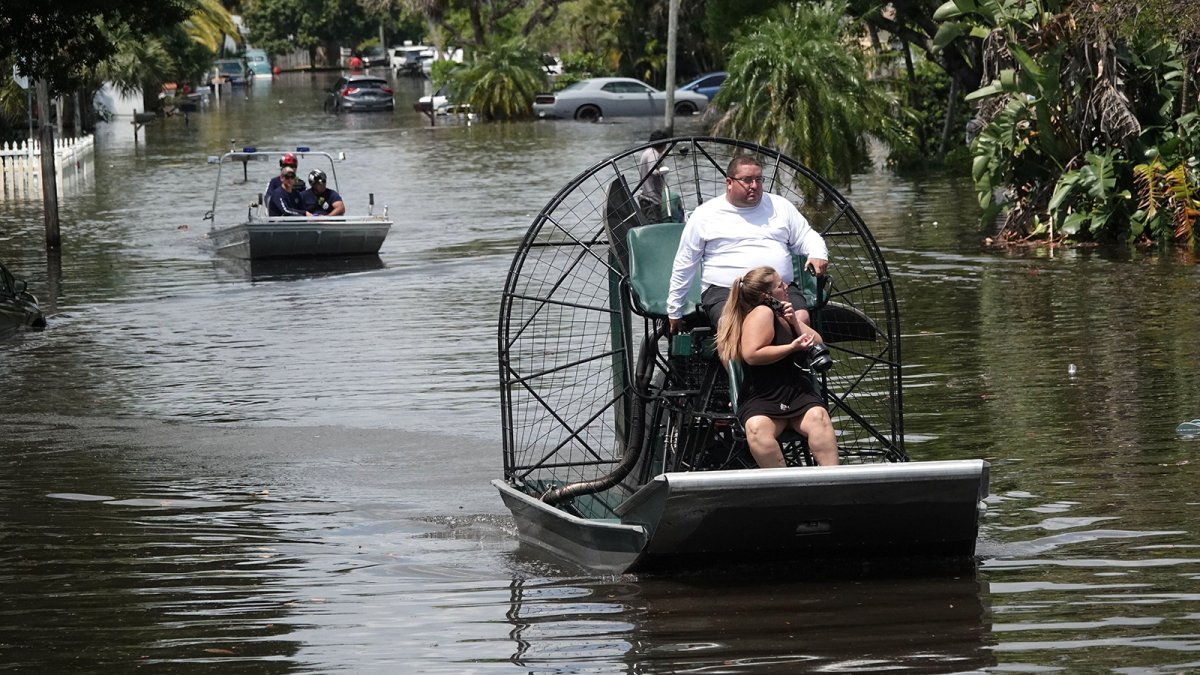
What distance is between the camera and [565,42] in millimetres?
69000

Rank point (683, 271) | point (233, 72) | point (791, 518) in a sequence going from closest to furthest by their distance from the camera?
point (791, 518)
point (683, 271)
point (233, 72)

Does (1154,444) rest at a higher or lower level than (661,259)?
lower

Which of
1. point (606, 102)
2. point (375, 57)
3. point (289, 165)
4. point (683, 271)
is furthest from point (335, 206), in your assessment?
point (375, 57)

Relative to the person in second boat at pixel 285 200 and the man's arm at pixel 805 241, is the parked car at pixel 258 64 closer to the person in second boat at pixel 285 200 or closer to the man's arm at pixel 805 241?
the person in second boat at pixel 285 200

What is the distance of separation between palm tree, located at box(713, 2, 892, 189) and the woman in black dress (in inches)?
715

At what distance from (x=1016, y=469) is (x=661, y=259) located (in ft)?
8.90

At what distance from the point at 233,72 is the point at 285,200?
77.4 meters

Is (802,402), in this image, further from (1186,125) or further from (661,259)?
(1186,125)

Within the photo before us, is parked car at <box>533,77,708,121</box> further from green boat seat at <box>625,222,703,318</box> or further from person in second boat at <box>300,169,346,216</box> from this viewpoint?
green boat seat at <box>625,222,703,318</box>

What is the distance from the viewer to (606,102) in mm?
54281

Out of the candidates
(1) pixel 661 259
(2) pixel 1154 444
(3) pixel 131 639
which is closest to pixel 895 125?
(2) pixel 1154 444

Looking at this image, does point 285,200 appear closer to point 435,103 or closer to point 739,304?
point 739,304

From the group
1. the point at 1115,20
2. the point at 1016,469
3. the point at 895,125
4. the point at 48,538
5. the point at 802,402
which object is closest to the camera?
the point at 802,402

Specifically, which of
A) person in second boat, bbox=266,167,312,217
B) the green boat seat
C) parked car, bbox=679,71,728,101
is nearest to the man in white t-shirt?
the green boat seat
